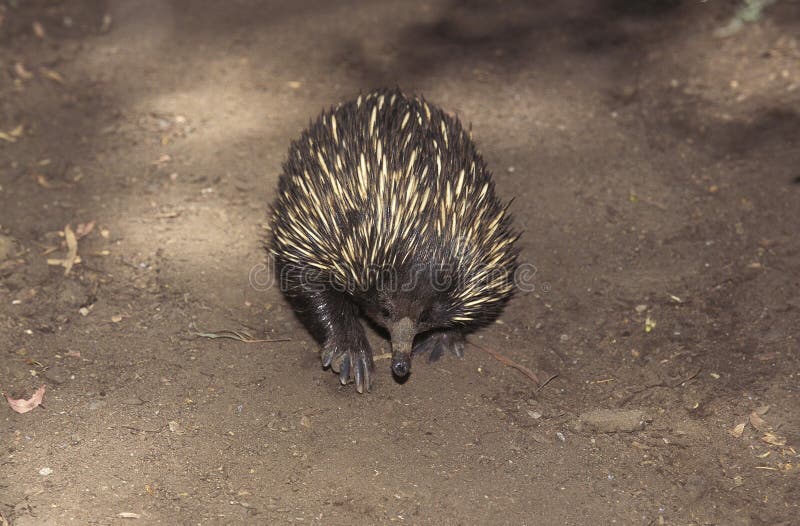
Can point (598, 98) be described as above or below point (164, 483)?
above

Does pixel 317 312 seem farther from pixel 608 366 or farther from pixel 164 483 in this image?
pixel 608 366

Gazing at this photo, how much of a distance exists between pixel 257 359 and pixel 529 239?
1710 mm

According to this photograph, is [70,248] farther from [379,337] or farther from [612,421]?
[612,421]

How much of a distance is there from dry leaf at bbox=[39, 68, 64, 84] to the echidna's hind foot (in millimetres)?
3409

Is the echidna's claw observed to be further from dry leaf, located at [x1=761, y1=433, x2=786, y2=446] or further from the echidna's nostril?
dry leaf, located at [x1=761, y1=433, x2=786, y2=446]

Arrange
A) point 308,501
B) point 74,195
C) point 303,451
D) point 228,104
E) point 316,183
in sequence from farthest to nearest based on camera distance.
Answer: point 228,104 → point 74,195 → point 316,183 → point 303,451 → point 308,501

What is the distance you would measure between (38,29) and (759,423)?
5601 mm

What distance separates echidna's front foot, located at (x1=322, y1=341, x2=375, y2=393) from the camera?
392cm

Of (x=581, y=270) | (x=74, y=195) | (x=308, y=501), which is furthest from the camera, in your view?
(x=74, y=195)

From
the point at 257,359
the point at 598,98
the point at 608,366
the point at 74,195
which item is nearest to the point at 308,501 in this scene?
the point at 257,359

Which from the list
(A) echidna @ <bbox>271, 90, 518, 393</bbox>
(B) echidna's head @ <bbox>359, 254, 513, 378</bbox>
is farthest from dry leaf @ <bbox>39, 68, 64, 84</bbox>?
(B) echidna's head @ <bbox>359, 254, 513, 378</bbox>

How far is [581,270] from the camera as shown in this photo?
467 cm

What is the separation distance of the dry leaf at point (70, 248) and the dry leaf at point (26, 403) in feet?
3.04

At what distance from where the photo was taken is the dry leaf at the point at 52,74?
595 centimetres
